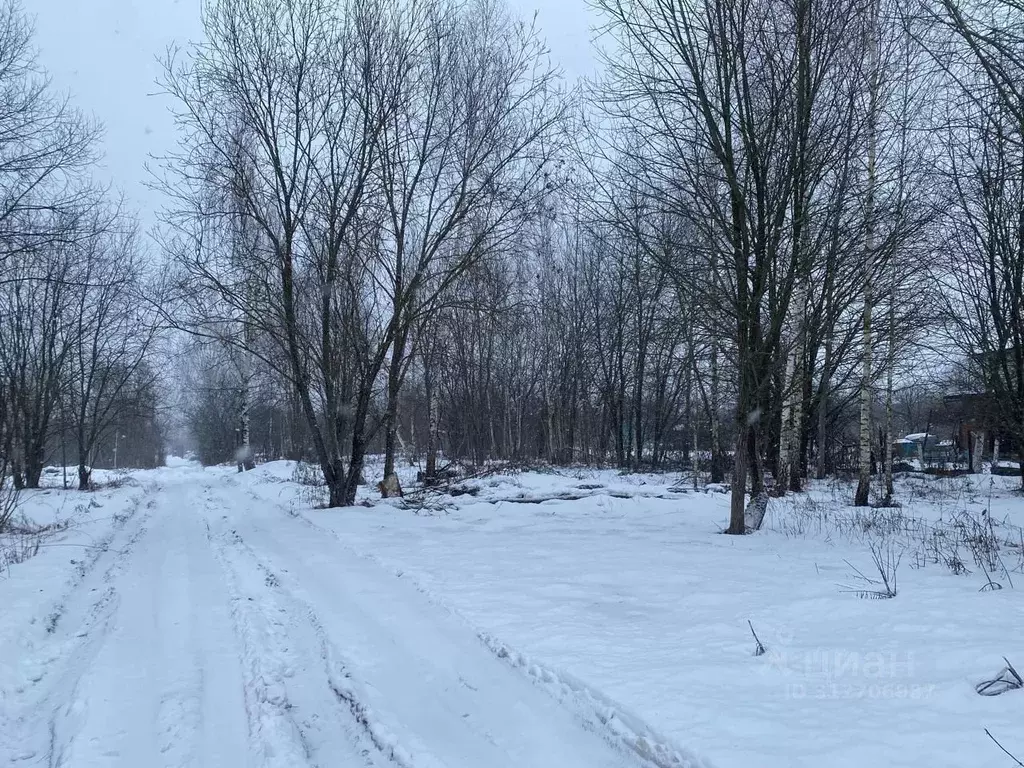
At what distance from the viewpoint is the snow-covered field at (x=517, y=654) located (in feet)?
12.5

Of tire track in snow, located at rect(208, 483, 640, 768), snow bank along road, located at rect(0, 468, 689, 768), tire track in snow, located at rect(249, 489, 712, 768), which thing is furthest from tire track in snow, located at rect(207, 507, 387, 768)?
tire track in snow, located at rect(249, 489, 712, 768)

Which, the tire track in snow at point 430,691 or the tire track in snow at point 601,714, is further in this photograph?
the tire track in snow at point 430,691

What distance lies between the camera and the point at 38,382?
83.8 ft

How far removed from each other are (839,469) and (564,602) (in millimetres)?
25447

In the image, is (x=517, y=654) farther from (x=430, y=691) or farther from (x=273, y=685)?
(x=273, y=685)

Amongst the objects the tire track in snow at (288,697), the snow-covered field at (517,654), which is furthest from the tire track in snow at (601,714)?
the tire track in snow at (288,697)

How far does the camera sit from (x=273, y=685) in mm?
4824

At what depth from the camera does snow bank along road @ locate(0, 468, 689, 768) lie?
12.7 ft

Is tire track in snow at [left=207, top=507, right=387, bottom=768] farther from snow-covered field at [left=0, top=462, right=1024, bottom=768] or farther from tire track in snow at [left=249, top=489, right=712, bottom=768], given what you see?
tire track in snow at [left=249, top=489, right=712, bottom=768]

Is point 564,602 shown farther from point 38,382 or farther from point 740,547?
point 38,382

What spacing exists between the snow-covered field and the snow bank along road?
0.8 inches

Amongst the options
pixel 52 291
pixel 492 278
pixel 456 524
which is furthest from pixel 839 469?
pixel 52 291

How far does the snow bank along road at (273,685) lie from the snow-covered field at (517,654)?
2 centimetres

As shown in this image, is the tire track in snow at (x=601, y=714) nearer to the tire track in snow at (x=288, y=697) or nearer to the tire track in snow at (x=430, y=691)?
the tire track in snow at (x=430, y=691)
